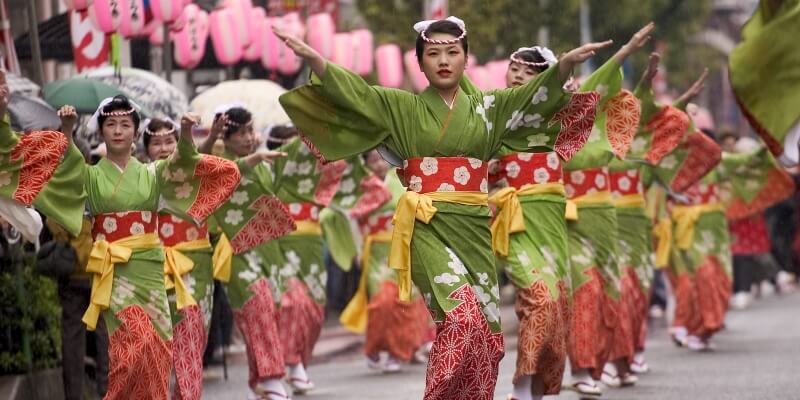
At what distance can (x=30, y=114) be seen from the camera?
37.9 feet

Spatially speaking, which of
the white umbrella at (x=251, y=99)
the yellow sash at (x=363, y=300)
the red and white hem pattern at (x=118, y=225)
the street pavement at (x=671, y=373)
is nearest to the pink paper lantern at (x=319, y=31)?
the white umbrella at (x=251, y=99)

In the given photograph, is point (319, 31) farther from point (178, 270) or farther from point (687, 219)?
point (178, 270)

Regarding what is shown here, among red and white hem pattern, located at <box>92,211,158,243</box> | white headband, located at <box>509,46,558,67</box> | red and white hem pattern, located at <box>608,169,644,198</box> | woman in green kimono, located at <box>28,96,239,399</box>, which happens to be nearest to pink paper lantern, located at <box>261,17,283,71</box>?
red and white hem pattern, located at <box>608,169,644,198</box>

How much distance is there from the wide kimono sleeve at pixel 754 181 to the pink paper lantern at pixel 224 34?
5234mm

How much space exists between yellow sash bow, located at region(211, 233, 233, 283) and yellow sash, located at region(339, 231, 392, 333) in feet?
9.66

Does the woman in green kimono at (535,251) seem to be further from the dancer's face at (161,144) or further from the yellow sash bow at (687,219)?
the yellow sash bow at (687,219)

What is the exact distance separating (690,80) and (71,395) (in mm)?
31760

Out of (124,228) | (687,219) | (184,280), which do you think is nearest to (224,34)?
(687,219)

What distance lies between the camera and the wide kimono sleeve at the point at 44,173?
27.2 feet

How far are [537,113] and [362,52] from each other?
13384 mm

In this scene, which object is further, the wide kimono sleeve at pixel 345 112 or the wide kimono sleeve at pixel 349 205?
the wide kimono sleeve at pixel 349 205

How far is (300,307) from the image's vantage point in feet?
40.7

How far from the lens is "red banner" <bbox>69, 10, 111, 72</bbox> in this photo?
49.6 feet

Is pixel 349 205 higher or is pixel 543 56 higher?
pixel 543 56
